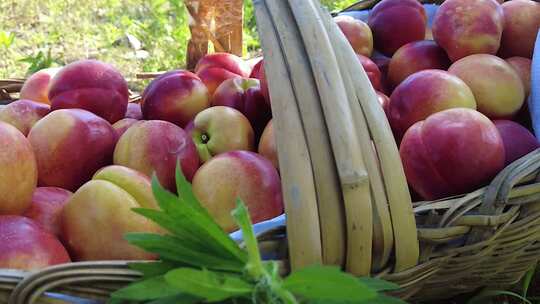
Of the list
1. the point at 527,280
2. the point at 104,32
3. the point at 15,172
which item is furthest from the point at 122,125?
the point at 104,32

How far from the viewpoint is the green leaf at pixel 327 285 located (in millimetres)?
400

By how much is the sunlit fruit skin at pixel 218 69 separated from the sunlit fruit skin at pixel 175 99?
0.27ft

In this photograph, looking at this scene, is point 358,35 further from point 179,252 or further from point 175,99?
point 179,252

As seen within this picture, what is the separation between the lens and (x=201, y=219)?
0.47 metres

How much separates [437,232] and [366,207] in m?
0.12

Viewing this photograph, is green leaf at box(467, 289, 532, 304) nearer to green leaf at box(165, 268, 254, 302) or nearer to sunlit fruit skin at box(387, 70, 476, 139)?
sunlit fruit skin at box(387, 70, 476, 139)

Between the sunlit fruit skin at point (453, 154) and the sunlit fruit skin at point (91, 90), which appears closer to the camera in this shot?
the sunlit fruit skin at point (453, 154)

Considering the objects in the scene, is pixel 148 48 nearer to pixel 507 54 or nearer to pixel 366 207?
pixel 507 54

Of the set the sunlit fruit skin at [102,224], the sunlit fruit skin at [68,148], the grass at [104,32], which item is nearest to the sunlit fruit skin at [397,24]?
the sunlit fruit skin at [68,148]

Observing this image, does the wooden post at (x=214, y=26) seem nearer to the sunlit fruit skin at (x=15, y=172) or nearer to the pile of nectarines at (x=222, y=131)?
the pile of nectarines at (x=222, y=131)

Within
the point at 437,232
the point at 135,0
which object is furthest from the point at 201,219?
the point at 135,0

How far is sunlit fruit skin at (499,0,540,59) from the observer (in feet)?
3.43

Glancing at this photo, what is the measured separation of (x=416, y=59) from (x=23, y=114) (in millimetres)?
654

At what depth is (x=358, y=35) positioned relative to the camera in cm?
113
